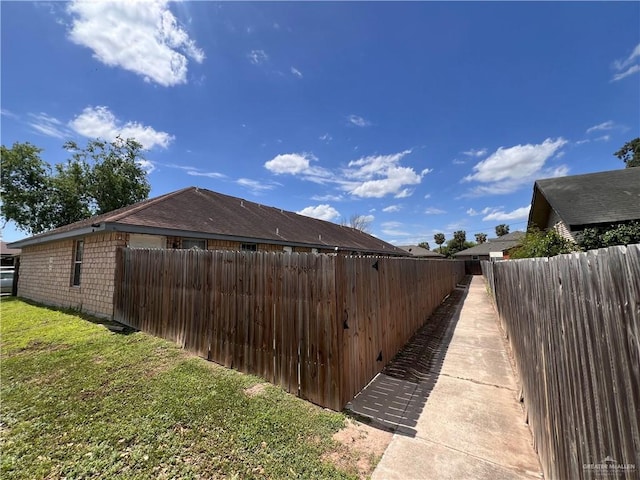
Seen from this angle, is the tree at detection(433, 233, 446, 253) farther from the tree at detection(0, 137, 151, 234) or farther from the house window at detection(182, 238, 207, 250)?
the house window at detection(182, 238, 207, 250)

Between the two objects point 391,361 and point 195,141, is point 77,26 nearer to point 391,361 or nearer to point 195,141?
point 195,141

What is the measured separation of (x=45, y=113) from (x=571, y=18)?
2670 cm

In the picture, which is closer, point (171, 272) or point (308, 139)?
point (171, 272)

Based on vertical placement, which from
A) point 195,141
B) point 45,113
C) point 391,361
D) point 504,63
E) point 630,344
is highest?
point 45,113

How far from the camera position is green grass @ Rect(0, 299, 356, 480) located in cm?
252

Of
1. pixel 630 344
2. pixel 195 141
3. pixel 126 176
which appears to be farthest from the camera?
pixel 126 176

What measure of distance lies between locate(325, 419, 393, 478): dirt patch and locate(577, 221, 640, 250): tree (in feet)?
37.8

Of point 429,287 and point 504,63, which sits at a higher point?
point 504,63

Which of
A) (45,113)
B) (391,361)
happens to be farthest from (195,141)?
(391,361)

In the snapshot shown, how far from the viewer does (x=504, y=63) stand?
1097 centimetres

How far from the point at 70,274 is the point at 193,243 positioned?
5035mm

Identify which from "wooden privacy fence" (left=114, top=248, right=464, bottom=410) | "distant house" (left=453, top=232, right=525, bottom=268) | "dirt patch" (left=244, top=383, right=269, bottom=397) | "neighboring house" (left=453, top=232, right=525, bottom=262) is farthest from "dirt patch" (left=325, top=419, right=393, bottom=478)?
"neighboring house" (left=453, top=232, right=525, bottom=262)

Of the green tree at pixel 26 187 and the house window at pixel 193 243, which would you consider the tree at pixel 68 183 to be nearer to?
the green tree at pixel 26 187

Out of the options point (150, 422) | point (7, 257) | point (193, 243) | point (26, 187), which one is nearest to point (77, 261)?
point (193, 243)
